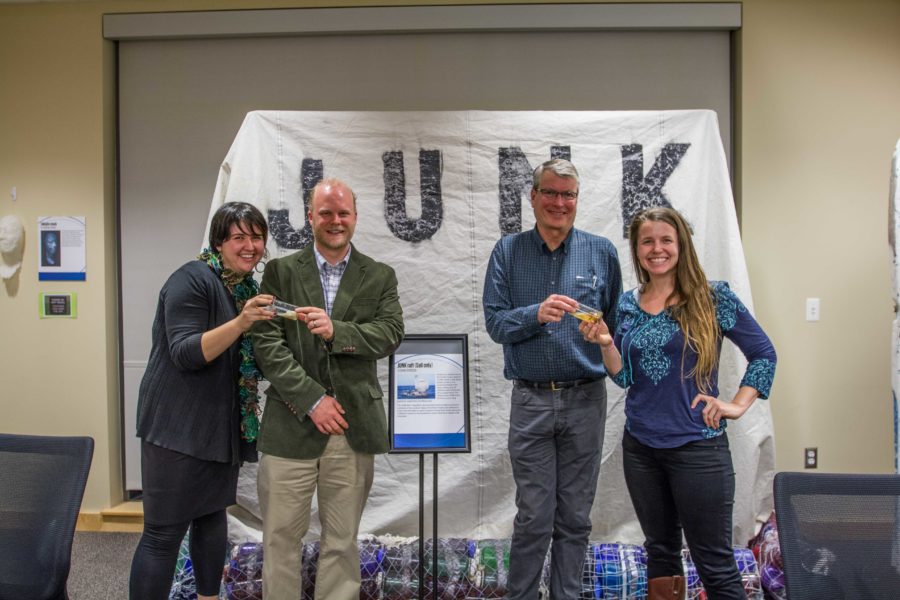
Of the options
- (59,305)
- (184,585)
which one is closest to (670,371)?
(184,585)

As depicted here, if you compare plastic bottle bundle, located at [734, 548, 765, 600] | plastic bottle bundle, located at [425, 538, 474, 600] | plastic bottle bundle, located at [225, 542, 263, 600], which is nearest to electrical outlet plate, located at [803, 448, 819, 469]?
plastic bottle bundle, located at [734, 548, 765, 600]

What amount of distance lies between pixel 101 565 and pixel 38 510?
1680 mm

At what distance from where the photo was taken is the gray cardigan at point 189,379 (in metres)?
1.98

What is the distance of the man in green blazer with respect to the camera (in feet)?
6.72

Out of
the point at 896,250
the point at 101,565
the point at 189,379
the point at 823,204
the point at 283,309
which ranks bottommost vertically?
the point at 101,565

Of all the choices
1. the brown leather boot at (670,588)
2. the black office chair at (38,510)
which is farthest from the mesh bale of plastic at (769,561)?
the black office chair at (38,510)

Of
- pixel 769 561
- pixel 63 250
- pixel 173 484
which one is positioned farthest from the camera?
pixel 63 250

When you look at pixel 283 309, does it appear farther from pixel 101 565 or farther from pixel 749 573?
pixel 749 573

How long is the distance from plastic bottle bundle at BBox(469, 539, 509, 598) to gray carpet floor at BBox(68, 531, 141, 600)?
144 cm

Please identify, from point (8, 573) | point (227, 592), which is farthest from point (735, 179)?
point (8, 573)

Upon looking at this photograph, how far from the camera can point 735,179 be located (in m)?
3.32

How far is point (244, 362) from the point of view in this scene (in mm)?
2119

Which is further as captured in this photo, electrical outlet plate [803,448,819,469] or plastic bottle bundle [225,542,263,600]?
electrical outlet plate [803,448,819,469]

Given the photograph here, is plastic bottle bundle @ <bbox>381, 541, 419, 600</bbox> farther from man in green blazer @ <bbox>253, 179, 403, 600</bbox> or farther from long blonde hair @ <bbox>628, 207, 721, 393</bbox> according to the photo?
long blonde hair @ <bbox>628, 207, 721, 393</bbox>
